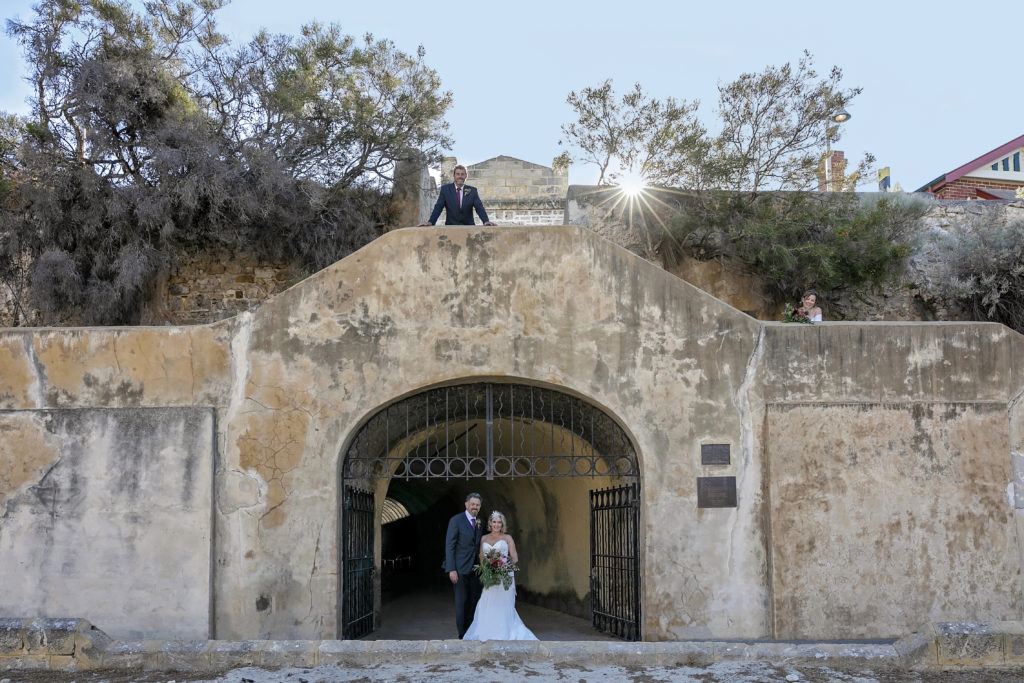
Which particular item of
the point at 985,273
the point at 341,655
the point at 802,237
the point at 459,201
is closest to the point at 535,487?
the point at 459,201

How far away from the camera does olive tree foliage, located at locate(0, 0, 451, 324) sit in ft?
42.3

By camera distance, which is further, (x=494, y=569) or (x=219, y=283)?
(x=219, y=283)

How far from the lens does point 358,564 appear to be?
30.9 ft

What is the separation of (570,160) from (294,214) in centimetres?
449

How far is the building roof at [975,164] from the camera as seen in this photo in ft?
71.7

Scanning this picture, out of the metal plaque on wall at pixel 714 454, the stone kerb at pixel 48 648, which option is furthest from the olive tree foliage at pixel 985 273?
the stone kerb at pixel 48 648

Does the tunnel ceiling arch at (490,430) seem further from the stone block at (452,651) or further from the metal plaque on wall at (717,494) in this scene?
the stone block at (452,651)

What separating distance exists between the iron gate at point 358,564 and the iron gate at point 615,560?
249 centimetres

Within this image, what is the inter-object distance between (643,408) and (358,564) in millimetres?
3298

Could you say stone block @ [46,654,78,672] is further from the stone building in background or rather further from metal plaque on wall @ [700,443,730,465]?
the stone building in background

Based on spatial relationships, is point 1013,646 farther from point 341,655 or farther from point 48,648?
point 48,648

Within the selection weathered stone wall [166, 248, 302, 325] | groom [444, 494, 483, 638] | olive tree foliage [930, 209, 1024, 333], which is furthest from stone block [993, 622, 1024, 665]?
weathered stone wall [166, 248, 302, 325]

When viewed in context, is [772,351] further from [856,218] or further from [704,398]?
[856,218]

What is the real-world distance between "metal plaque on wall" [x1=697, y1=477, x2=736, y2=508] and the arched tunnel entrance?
2.04 ft
